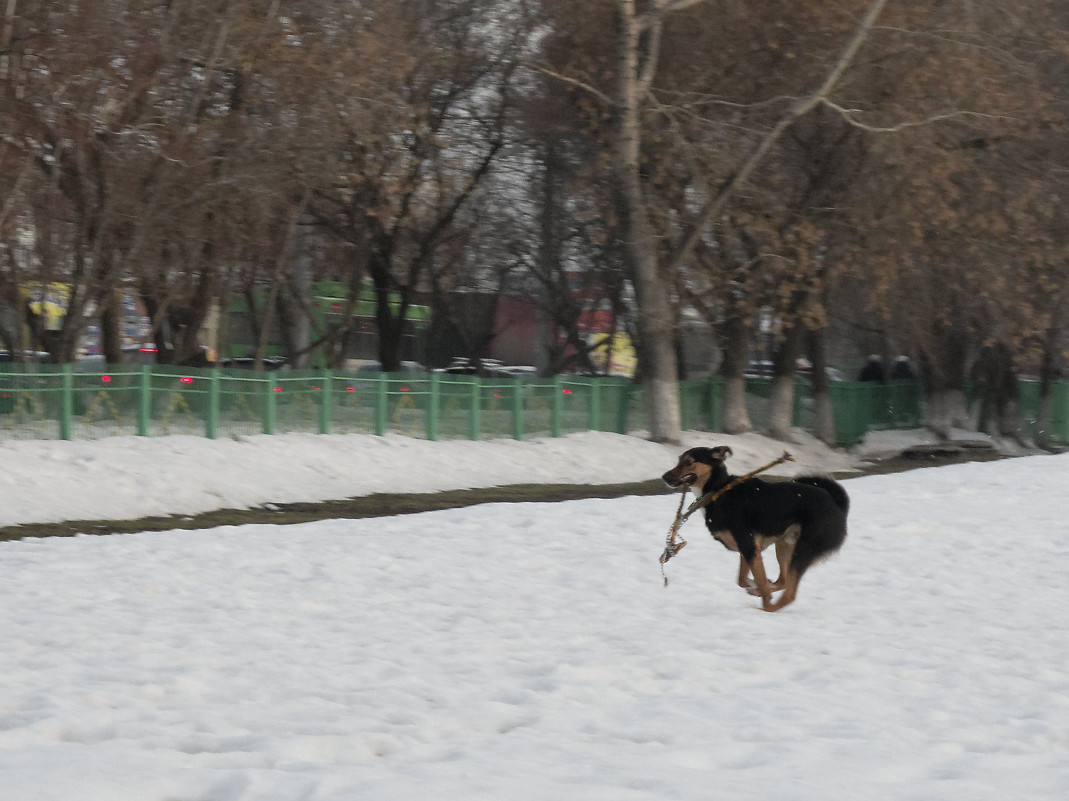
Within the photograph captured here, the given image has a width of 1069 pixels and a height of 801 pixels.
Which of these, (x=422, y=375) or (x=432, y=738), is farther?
(x=422, y=375)

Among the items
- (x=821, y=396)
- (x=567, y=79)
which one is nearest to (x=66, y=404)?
(x=567, y=79)

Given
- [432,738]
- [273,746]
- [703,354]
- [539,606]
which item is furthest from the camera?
[703,354]

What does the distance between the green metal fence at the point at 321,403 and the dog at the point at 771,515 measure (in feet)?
41.4

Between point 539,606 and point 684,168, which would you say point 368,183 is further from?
point 539,606

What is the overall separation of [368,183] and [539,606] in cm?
2201

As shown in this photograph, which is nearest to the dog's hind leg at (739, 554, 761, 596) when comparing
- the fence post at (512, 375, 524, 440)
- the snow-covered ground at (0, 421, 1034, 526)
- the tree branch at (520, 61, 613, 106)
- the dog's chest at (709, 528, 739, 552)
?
the dog's chest at (709, 528, 739, 552)

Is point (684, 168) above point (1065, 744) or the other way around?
above

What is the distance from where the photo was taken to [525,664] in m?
7.88

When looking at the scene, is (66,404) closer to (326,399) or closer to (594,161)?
(326,399)

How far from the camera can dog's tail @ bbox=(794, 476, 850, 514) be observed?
9.55 m

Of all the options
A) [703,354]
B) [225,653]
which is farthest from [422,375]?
[703,354]

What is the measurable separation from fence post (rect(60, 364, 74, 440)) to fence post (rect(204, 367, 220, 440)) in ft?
7.72

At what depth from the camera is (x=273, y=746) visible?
5750mm

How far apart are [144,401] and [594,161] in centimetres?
1466
